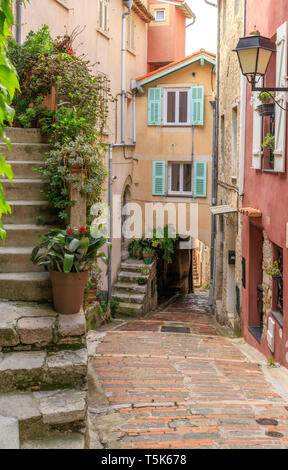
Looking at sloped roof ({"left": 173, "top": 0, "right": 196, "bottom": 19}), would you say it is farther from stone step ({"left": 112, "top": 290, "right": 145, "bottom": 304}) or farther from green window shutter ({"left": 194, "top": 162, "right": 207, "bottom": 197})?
stone step ({"left": 112, "top": 290, "right": 145, "bottom": 304})

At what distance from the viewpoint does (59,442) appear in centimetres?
352

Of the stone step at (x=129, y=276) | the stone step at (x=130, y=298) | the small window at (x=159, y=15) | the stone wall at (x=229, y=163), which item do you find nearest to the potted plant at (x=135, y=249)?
the stone step at (x=129, y=276)

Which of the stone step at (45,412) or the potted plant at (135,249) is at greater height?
the stone step at (45,412)

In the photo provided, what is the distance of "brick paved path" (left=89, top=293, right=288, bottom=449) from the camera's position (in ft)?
14.5

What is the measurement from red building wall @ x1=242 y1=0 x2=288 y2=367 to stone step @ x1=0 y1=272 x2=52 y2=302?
3499 millimetres

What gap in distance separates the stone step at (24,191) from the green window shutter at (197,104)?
40.5 feet

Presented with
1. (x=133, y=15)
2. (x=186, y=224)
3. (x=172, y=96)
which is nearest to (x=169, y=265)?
(x=186, y=224)

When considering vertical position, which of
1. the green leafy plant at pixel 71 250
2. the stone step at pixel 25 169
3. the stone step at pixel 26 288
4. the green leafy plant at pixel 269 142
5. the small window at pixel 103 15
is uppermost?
the small window at pixel 103 15

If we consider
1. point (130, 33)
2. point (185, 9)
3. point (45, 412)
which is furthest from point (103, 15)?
point (45, 412)

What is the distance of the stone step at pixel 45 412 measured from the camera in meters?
3.52

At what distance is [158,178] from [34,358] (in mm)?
14497

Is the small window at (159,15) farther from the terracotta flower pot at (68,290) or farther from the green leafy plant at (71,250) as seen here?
the terracotta flower pot at (68,290)

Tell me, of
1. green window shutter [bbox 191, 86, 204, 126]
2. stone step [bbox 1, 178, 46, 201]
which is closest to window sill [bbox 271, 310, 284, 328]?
stone step [bbox 1, 178, 46, 201]

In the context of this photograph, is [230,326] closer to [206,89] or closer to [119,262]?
[119,262]
